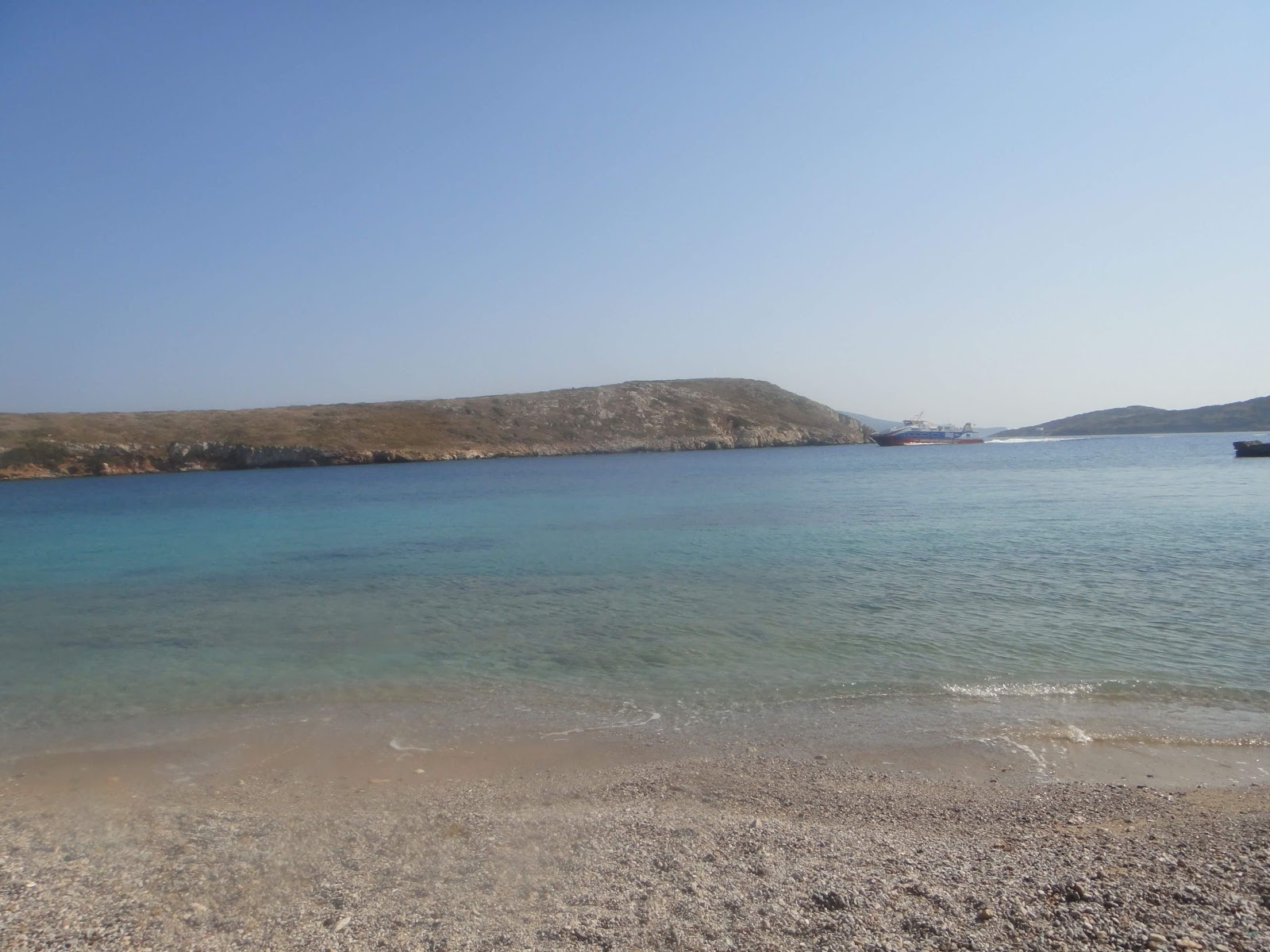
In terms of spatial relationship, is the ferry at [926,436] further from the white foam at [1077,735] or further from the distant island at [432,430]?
the white foam at [1077,735]

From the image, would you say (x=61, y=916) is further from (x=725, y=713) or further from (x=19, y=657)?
(x=19, y=657)

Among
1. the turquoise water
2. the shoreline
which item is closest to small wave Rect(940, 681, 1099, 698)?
the turquoise water

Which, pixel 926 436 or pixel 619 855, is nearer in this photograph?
pixel 619 855

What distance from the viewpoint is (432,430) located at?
132 metres

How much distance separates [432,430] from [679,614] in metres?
121

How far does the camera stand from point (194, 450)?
10519 cm

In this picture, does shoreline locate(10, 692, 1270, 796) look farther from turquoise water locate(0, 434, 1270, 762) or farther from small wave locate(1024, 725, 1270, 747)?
turquoise water locate(0, 434, 1270, 762)

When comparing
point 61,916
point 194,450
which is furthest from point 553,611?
point 194,450

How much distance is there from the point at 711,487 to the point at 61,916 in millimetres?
52982

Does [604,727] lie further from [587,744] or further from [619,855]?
[619,855]

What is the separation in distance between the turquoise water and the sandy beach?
2224 millimetres

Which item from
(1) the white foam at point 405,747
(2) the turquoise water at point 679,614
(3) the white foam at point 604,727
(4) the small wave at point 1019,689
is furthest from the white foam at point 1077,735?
(1) the white foam at point 405,747

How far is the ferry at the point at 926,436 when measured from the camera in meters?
157

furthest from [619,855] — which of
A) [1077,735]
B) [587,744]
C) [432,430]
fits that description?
[432,430]
